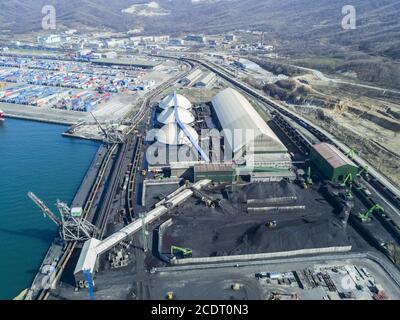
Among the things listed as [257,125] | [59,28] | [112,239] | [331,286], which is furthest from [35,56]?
[331,286]

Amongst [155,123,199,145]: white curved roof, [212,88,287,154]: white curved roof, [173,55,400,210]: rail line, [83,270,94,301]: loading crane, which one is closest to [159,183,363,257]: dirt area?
[83,270,94,301]: loading crane

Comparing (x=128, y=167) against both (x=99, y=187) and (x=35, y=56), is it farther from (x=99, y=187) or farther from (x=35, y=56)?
(x=35, y=56)

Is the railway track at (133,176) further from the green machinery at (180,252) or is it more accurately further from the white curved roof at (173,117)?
the green machinery at (180,252)

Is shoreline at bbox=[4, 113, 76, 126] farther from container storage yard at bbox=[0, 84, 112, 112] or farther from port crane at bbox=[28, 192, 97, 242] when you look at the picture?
port crane at bbox=[28, 192, 97, 242]

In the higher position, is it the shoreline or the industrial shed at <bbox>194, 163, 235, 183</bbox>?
the shoreline

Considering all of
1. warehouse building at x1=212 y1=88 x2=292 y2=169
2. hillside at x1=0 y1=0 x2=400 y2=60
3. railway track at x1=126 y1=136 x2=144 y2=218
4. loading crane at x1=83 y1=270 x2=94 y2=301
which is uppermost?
hillside at x1=0 y1=0 x2=400 y2=60
